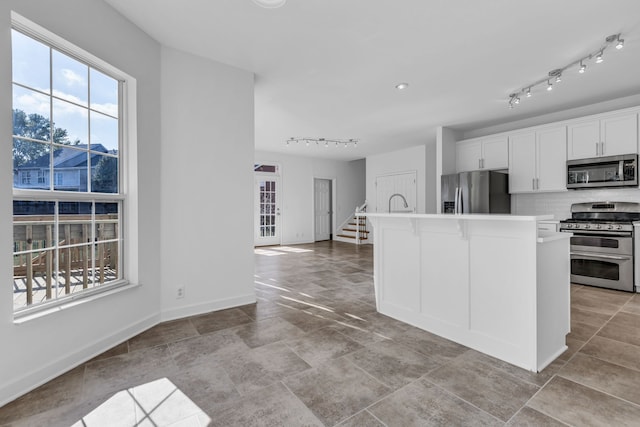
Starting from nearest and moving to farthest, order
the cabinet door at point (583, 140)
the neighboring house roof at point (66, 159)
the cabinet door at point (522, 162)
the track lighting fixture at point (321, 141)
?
the neighboring house roof at point (66, 159) < the cabinet door at point (583, 140) < the cabinet door at point (522, 162) < the track lighting fixture at point (321, 141)

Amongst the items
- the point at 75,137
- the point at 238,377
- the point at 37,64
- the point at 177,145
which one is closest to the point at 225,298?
the point at 238,377

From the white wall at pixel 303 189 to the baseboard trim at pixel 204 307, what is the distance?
5.29 metres

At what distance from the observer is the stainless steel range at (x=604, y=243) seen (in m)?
4.01

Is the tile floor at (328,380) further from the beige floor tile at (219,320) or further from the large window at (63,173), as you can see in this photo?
the large window at (63,173)

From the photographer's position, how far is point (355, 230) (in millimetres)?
9391

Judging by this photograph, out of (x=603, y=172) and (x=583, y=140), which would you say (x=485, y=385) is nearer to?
(x=603, y=172)

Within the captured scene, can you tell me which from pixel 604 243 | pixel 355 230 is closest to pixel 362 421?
pixel 604 243

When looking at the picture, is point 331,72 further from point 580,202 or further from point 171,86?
point 580,202

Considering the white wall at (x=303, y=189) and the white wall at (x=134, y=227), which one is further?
the white wall at (x=303, y=189)

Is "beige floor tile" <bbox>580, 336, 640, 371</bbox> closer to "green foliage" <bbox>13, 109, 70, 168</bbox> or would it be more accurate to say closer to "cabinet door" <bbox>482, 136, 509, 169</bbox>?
"cabinet door" <bbox>482, 136, 509, 169</bbox>

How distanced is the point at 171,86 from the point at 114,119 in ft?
Result: 2.19

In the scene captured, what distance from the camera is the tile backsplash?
4347 millimetres

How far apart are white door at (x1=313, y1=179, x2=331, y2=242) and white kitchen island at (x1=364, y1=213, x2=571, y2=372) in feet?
22.1

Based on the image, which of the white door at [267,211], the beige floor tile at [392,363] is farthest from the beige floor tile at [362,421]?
the white door at [267,211]
